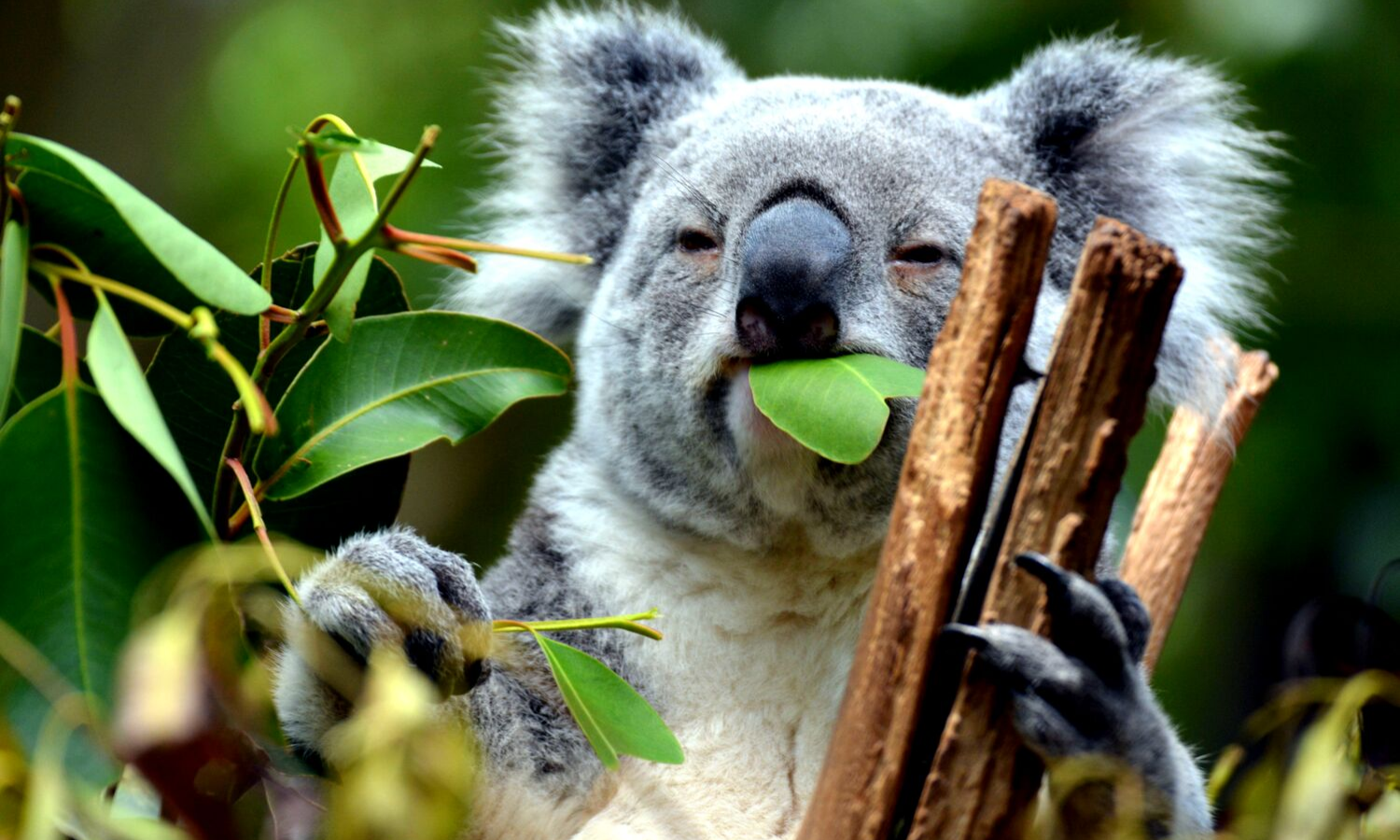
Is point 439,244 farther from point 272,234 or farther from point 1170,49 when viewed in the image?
point 1170,49

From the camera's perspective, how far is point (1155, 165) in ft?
7.58

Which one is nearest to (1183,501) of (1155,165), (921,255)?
(1155,165)

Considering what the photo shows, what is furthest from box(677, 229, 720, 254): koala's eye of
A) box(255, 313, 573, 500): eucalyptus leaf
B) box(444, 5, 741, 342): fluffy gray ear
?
box(255, 313, 573, 500): eucalyptus leaf

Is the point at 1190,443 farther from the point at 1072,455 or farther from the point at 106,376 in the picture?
the point at 106,376

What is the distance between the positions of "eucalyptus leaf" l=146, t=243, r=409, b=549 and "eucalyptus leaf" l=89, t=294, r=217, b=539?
295 millimetres

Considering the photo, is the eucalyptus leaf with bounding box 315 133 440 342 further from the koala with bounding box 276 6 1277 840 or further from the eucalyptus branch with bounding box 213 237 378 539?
the koala with bounding box 276 6 1277 840

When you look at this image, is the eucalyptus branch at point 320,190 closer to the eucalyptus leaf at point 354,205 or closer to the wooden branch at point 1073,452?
the eucalyptus leaf at point 354,205

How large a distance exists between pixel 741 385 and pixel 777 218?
0.24m

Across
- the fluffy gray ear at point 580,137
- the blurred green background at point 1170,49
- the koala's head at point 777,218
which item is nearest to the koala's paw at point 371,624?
the koala's head at point 777,218

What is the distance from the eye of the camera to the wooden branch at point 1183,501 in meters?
2.50

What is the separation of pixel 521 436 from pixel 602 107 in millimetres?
4193

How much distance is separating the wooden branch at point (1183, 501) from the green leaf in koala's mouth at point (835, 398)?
1.12m

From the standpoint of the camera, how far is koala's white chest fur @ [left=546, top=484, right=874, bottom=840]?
6.38ft

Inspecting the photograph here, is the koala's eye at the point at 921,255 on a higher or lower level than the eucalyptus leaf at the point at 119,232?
higher
